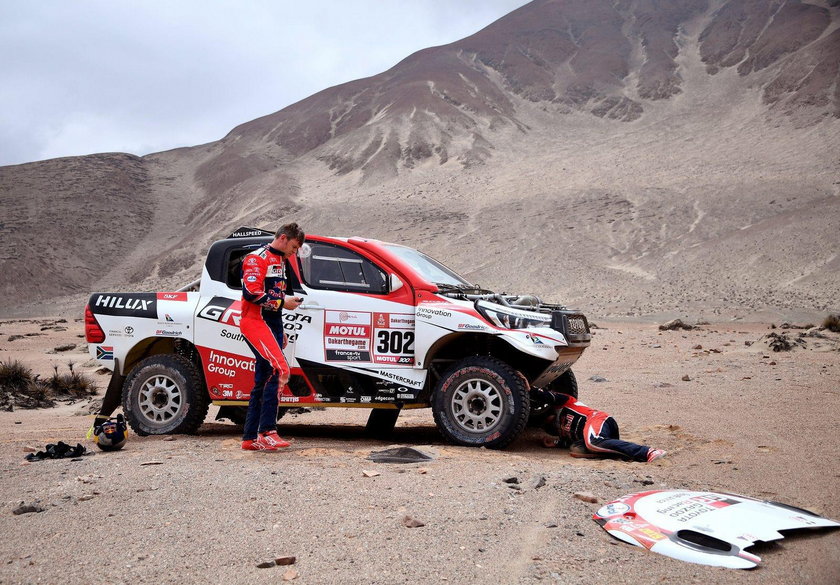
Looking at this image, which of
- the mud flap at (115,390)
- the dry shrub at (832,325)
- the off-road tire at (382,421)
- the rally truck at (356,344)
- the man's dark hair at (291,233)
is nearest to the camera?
the man's dark hair at (291,233)

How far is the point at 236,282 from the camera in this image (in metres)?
7.36

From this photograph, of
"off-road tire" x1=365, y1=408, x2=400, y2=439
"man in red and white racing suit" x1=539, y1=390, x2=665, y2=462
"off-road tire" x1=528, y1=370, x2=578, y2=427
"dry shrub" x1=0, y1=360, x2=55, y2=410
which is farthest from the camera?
"dry shrub" x1=0, y1=360, x2=55, y2=410

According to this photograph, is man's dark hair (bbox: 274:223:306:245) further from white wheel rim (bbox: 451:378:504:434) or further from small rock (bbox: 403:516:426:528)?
small rock (bbox: 403:516:426:528)

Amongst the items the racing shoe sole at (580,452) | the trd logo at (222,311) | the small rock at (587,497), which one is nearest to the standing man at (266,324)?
the trd logo at (222,311)

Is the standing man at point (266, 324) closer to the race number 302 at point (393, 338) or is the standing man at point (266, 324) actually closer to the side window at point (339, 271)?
the side window at point (339, 271)

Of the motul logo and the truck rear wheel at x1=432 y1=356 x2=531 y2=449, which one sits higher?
the motul logo

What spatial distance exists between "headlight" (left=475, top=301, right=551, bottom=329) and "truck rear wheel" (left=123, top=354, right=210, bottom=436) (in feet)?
9.52

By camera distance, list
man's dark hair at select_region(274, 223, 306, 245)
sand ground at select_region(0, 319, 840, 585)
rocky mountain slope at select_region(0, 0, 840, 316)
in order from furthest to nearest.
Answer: rocky mountain slope at select_region(0, 0, 840, 316)
man's dark hair at select_region(274, 223, 306, 245)
sand ground at select_region(0, 319, 840, 585)

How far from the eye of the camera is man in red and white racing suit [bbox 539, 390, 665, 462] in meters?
6.02

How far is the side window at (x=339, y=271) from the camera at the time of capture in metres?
6.88

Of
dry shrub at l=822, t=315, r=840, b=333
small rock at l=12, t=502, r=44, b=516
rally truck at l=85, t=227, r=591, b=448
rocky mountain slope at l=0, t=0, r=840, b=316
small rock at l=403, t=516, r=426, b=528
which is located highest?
rocky mountain slope at l=0, t=0, r=840, b=316

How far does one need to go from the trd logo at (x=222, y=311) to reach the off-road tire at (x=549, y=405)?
117 inches

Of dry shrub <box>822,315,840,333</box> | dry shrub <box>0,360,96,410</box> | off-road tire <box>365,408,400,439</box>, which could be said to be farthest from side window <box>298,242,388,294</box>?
dry shrub <box>822,315,840,333</box>

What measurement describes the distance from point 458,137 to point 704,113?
22.7m
